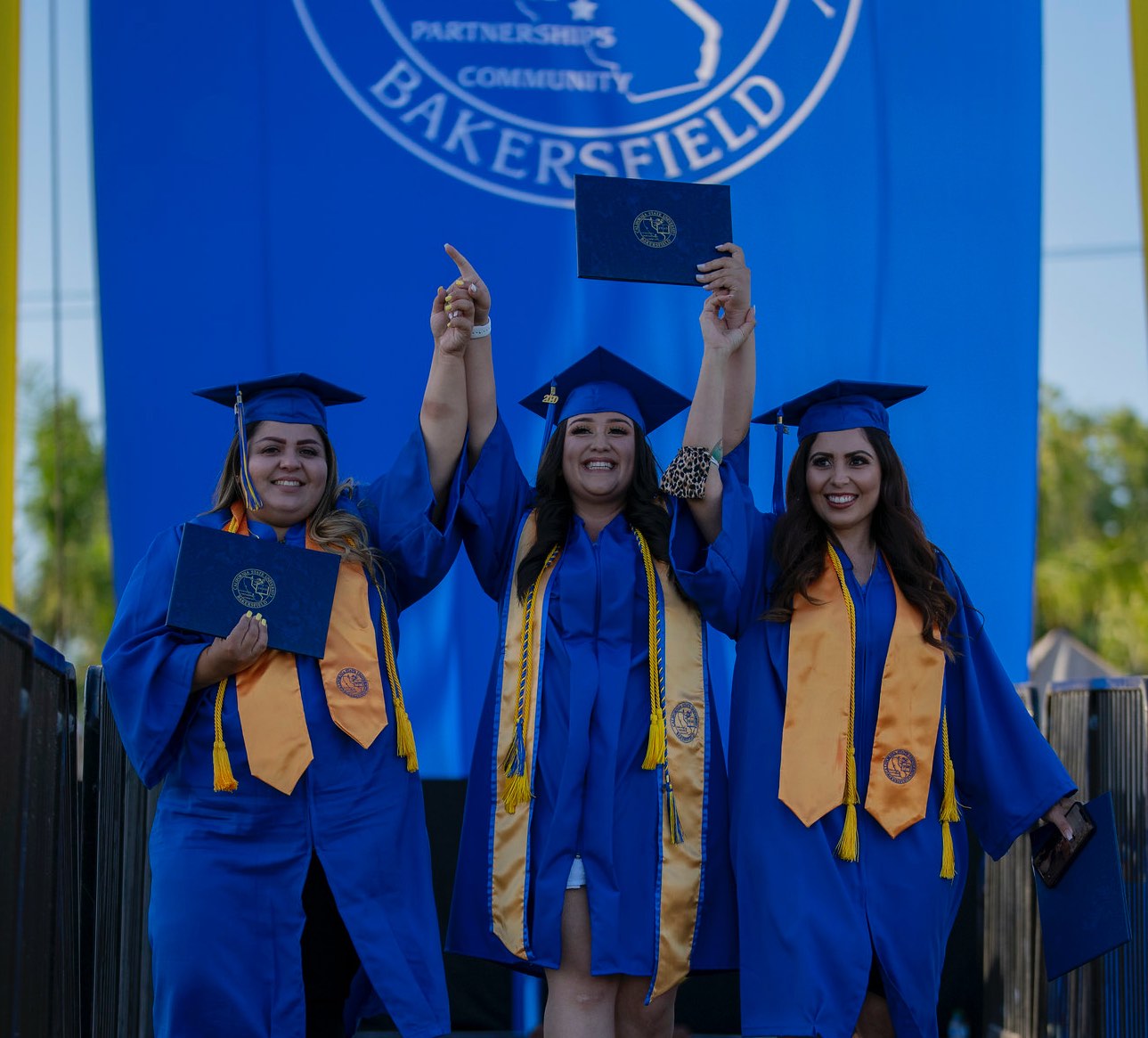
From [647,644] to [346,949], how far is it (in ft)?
3.09

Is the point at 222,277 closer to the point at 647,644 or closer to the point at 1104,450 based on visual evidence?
the point at 647,644

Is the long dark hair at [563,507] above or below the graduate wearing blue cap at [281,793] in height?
above

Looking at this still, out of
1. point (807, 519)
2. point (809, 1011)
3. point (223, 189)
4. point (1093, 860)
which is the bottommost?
point (809, 1011)

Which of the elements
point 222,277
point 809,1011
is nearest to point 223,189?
point 222,277

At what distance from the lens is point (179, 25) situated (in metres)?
4.48

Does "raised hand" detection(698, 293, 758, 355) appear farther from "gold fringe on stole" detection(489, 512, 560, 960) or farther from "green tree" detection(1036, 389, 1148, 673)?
"green tree" detection(1036, 389, 1148, 673)

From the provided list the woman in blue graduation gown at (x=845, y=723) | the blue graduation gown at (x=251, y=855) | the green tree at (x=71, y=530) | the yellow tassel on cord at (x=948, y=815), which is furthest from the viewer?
the green tree at (x=71, y=530)

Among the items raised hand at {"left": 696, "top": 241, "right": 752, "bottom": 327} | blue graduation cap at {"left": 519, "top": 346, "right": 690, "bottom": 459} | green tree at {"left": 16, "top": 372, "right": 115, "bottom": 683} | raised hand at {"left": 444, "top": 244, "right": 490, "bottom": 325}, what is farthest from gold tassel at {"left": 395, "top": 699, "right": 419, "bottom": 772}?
green tree at {"left": 16, "top": 372, "right": 115, "bottom": 683}

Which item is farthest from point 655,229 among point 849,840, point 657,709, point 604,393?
point 849,840

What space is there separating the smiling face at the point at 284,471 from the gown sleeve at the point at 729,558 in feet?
2.72

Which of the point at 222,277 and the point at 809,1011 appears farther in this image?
the point at 222,277

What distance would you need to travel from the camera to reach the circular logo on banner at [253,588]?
3064 mm

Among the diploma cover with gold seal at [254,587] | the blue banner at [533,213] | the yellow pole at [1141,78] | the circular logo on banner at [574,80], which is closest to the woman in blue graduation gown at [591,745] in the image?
the diploma cover with gold seal at [254,587]

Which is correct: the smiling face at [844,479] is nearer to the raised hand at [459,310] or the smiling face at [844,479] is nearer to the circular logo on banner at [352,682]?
the raised hand at [459,310]
